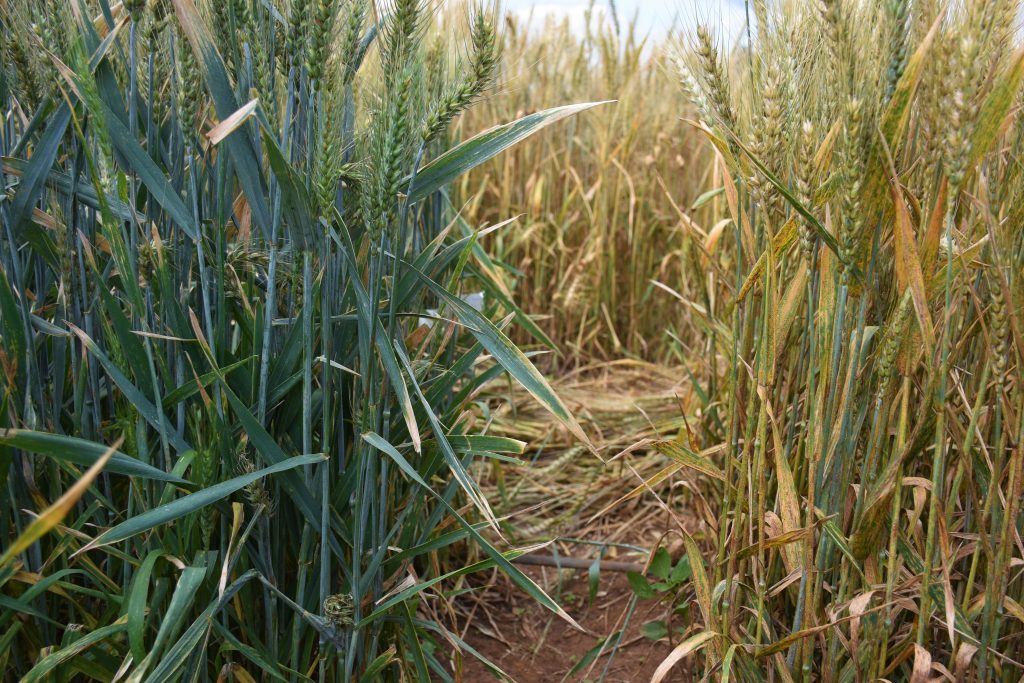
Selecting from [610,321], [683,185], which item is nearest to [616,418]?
[610,321]

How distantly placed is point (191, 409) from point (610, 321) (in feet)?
7.84

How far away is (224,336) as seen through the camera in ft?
3.78

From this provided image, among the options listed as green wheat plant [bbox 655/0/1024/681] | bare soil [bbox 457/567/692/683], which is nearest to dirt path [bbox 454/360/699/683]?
bare soil [bbox 457/567/692/683]

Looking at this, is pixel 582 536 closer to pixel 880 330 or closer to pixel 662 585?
pixel 662 585

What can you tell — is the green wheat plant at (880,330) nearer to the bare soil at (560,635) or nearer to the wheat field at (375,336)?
the wheat field at (375,336)

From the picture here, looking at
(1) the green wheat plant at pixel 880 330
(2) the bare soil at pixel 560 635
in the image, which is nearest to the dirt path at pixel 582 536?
(2) the bare soil at pixel 560 635

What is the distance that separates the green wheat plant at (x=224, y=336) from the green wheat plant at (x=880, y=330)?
0.31 m

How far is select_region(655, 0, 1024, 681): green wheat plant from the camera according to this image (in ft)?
3.32

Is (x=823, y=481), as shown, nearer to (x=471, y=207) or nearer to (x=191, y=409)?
(x=191, y=409)

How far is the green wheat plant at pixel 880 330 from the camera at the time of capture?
101cm

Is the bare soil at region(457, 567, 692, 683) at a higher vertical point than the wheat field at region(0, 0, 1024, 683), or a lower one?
lower

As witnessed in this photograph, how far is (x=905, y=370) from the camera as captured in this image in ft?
3.47

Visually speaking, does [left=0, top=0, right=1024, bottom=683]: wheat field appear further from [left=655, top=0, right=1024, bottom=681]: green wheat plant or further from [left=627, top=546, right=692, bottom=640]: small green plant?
[left=627, top=546, right=692, bottom=640]: small green plant

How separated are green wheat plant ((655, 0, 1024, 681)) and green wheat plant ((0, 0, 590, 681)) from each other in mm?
309
